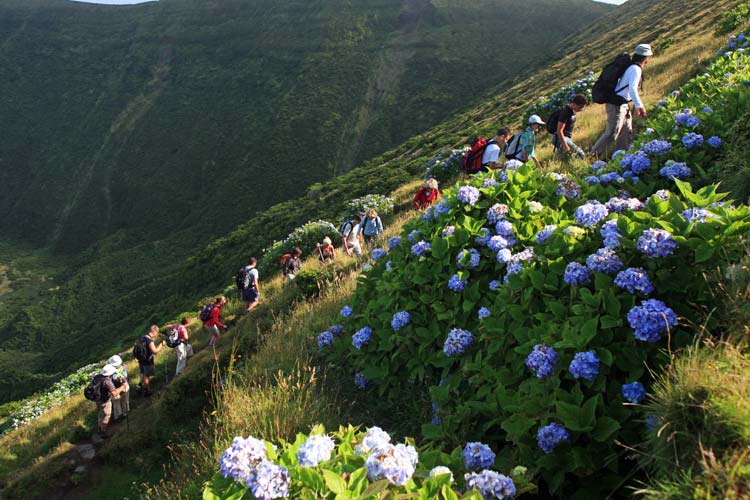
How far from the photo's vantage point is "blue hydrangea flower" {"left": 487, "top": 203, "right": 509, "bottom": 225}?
165 inches

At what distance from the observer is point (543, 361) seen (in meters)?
2.77

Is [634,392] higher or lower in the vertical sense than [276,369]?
higher

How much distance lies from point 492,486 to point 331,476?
76 centimetres

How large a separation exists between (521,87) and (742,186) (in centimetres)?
4109

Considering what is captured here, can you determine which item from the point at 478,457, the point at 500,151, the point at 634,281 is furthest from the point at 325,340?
the point at 500,151

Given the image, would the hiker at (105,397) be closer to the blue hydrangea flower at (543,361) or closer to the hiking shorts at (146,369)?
the hiking shorts at (146,369)

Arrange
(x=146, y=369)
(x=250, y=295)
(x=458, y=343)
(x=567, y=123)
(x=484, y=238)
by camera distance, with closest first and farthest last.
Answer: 1. (x=458, y=343)
2. (x=484, y=238)
3. (x=567, y=123)
4. (x=146, y=369)
5. (x=250, y=295)

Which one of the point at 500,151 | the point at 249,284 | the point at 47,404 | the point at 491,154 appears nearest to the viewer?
the point at 491,154

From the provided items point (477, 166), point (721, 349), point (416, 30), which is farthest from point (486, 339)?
point (416, 30)

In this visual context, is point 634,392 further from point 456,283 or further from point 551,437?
point 456,283

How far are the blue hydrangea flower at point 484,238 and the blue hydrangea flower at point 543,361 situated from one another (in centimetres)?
143

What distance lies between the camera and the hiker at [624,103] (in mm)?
6883

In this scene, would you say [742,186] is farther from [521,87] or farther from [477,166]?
[521,87]

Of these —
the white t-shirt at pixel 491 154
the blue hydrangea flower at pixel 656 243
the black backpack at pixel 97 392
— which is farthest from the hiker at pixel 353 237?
the blue hydrangea flower at pixel 656 243
